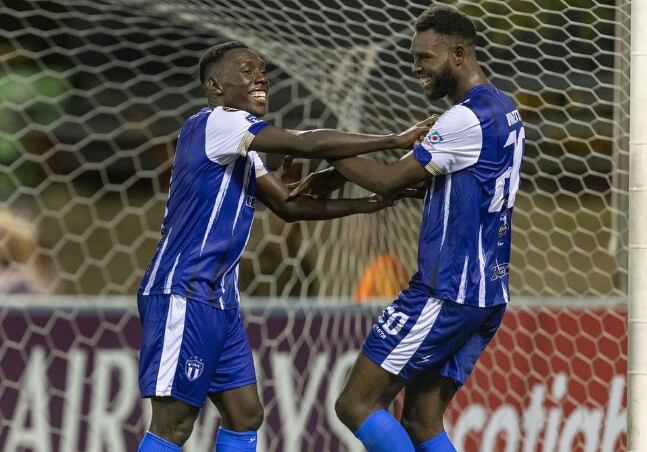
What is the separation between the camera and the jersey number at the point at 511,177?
166 inches

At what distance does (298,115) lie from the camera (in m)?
7.21

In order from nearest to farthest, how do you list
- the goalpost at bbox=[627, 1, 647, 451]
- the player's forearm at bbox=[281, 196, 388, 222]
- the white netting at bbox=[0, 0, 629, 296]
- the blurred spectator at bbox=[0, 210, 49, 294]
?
the player's forearm at bbox=[281, 196, 388, 222] → the goalpost at bbox=[627, 1, 647, 451] → the white netting at bbox=[0, 0, 629, 296] → the blurred spectator at bbox=[0, 210, 49, 294]

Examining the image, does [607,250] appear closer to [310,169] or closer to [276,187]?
[310,169]

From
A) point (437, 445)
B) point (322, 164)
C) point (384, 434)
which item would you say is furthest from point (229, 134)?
point (322, 164)

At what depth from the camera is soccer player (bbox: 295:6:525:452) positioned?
163 inches

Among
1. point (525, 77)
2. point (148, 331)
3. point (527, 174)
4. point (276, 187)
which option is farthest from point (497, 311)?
point (527, 174)

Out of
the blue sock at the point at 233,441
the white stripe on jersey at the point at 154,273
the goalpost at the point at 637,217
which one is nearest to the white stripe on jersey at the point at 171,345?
the white stripe on jersey at the point at 154,273

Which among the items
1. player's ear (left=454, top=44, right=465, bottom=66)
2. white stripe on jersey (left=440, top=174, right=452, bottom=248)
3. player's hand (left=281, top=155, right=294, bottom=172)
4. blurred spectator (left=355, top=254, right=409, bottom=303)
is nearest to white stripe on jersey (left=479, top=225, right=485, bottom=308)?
white stripe on jersey (left=440, top=174, right=452, bottom=248)

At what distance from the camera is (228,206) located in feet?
13.5

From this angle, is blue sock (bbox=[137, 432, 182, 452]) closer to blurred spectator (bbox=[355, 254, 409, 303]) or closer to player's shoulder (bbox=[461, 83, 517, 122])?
player's shoulder (bbox=[461, 83, 517, 122])

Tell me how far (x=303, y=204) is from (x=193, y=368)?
0.79 meters

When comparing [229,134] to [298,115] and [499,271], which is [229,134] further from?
[298,115]

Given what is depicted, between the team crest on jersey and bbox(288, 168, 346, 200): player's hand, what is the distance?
780 millimetres

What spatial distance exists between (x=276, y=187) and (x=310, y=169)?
262 cm
